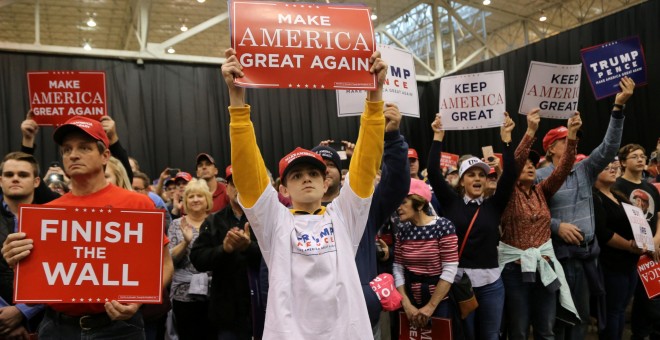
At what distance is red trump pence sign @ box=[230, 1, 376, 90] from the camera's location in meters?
2.04

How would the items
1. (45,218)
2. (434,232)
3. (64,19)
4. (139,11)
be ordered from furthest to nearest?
(64,19), (139,11), (434,232), (45,218)

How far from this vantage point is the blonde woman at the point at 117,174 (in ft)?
9.62

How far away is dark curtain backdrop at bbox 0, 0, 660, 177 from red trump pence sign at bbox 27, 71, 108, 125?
620 cm

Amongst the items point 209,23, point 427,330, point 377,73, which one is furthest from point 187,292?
point 209,23

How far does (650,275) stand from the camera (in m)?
3.93

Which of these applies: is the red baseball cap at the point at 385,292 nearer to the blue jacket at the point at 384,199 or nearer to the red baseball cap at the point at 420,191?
the blue jacket at the point at 384,199

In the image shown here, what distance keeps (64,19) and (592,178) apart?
13.4m

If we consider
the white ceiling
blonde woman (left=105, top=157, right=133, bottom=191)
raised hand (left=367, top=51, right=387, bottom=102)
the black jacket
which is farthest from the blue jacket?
the white ceiling

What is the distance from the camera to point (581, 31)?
31.2 feet

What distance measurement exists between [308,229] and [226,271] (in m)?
1.39

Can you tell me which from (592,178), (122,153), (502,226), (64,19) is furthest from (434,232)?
(64,19)

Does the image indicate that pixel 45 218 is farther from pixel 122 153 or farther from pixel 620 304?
pixel 620 304

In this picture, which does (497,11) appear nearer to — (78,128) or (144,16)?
(144,16)

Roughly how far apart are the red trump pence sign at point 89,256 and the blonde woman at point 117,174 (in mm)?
1009
